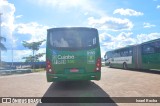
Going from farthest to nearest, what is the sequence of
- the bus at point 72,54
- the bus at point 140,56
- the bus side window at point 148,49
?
the bus side window at point 148,49 < the bus at point 140,56 < the bus at point 72,54

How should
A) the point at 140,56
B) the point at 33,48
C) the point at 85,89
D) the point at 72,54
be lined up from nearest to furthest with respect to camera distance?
the point at 72,54 → the point at 85,89 → the point at 140,56 → the point at 33,48

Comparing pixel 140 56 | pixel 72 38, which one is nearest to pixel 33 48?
pixel 140 56

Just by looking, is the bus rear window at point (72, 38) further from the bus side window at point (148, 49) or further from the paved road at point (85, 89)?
the bus side window at point (148, 49)

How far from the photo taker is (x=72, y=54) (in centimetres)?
1313

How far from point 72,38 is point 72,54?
839 millimetres

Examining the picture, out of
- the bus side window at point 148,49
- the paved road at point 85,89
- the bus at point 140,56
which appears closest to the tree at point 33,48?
the bus at point 140,56

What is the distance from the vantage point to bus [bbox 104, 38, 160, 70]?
945 inches

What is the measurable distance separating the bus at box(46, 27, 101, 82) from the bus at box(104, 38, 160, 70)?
11.6 m

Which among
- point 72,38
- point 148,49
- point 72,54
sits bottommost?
point 72,54

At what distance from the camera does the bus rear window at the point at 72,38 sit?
13.3m

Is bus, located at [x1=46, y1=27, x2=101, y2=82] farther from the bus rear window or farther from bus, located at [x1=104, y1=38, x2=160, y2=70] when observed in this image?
bus, located at [x1=104, y1=38, x2=160, y2=70]

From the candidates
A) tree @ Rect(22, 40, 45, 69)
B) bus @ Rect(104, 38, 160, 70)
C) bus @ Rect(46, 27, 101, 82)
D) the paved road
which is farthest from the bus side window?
tree @ Rect(22, 40, 45, 69)

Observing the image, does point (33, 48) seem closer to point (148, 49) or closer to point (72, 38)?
point (148, 49)

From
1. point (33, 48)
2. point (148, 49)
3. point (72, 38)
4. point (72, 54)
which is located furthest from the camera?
point (33, 48)
